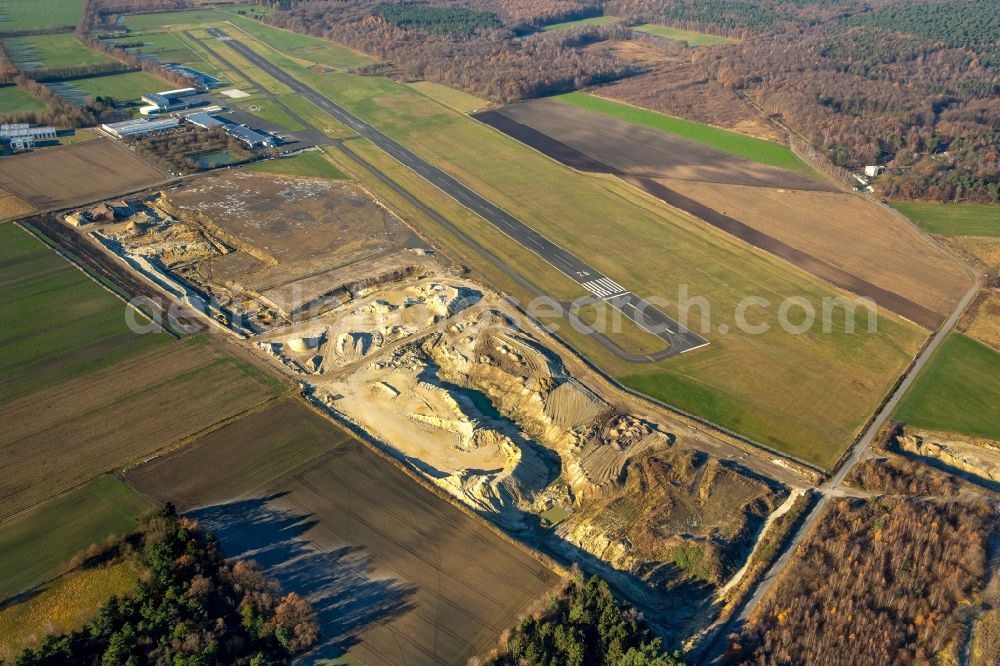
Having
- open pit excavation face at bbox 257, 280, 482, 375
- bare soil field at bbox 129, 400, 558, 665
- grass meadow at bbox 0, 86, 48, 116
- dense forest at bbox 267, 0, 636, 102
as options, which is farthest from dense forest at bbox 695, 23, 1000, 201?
grass meadow at bbox 0, 86, 48, 116

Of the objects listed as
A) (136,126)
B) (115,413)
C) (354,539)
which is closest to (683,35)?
(136,126)

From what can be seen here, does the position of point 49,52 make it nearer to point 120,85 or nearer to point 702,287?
point 120,85

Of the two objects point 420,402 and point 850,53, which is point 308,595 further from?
point 850,53

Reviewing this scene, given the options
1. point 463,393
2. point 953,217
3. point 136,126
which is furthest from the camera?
point 136,126

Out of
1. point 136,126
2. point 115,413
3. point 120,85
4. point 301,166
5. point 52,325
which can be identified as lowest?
point 52,325

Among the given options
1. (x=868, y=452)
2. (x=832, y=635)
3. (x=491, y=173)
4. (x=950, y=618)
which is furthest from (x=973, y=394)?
(x=491, y=173)

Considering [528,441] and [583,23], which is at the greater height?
[583,23]
